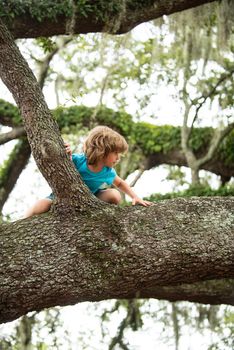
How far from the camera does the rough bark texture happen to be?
20.6ft

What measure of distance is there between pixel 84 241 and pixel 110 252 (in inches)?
7.0

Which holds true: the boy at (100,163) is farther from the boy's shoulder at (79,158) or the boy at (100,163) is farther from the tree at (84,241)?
the tree at (84,241)

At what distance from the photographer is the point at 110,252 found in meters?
4.15

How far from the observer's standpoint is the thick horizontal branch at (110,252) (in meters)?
3.99

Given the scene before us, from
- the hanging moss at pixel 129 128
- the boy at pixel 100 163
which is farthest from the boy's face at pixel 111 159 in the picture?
the hanging moss at pixel 129 128

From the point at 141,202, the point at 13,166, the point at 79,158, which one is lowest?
the point at 141,202

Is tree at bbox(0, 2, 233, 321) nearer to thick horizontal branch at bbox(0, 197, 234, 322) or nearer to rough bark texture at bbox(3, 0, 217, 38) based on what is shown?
thick horizontal branch at bbox(0, 197, 234, 322)

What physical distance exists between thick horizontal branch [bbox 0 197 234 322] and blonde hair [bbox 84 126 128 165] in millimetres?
393

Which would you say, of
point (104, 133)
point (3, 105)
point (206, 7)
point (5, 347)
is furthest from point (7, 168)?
point (104, 133)

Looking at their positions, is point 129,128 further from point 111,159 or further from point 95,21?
point 111,159

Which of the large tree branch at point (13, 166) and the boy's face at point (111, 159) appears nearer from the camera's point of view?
the boy's face at point (111, 159)

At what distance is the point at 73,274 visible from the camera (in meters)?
4.04

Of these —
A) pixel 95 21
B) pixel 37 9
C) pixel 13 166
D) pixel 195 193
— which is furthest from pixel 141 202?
pixel 13 166

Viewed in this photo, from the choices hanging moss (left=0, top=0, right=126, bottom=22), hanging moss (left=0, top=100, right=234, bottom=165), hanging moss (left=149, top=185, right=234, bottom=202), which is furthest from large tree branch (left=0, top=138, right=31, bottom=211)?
hanging moss (left=0, top=0, right=126, bottom=22)
